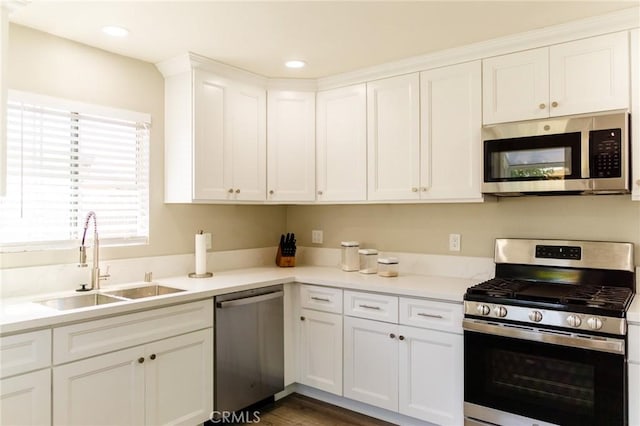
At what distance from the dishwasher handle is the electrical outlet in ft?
3.91

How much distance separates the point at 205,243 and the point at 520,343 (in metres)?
2.05

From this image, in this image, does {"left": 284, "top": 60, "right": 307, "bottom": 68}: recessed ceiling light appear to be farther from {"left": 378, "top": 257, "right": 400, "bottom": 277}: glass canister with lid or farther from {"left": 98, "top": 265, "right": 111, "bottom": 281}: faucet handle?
{"left": 98, "top": 265, "right": 111, "bottom": 281}: faucet handle

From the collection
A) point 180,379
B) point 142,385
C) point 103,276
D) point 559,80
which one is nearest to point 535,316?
point 559,80

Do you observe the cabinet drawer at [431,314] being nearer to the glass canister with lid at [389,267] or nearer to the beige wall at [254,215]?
the glass canister with lid at [389,267]

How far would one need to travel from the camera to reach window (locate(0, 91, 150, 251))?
7.97 ft

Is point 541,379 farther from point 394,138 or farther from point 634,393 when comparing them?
point 394,138

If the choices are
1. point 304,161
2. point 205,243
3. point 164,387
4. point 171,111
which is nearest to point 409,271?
point 304,161

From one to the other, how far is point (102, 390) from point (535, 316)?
2080 millimetres

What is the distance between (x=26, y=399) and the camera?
74.7 inches

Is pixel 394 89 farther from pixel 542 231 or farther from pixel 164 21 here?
pixel 164 21

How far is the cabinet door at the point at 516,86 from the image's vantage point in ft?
8.26

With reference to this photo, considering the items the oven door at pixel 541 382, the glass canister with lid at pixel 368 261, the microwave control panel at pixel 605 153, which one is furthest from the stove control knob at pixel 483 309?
the glass canister with lid at pixel 368 261

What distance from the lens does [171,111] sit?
10.1 feet

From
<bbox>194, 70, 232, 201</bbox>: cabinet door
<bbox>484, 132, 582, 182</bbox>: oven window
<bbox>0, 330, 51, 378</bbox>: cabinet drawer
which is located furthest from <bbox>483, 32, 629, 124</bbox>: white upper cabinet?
<bbox>0, 330, 51, 378</bbox>: cabinet drawer
